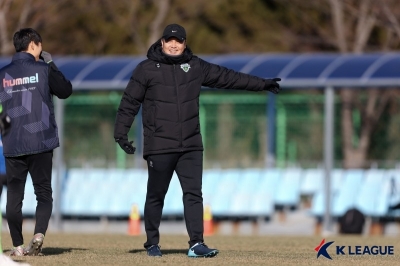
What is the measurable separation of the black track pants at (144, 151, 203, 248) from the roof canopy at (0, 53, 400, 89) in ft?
27.6

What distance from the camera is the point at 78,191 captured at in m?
19.8

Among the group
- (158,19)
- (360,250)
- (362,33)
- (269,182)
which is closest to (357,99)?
(362,33)

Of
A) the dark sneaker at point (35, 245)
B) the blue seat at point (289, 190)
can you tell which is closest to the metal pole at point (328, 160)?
the blue seat at point (289, 190)

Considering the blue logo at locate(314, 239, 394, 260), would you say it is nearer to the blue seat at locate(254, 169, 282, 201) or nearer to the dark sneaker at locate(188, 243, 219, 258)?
the dark sneaker at locate(188, 243, 219, 258)

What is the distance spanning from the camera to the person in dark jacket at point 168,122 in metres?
9.19

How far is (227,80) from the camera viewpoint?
9.51 metres

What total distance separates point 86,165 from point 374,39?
350 inches

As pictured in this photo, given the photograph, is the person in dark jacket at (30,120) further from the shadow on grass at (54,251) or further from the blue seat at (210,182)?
the blue seat at (210,182)

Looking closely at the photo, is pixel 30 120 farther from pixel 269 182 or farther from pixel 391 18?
pixel 391 18

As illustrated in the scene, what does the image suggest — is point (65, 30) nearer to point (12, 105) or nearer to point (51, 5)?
point (51, 5)

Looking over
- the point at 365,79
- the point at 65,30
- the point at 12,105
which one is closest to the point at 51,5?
the point at 65,30

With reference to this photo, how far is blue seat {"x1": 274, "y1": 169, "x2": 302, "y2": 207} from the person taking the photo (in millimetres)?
19719

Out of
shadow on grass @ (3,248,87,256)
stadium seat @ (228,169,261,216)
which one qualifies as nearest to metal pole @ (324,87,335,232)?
stadium seat @ (228,169,261,216)

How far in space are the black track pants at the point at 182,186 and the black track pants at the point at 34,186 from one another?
0.87m
